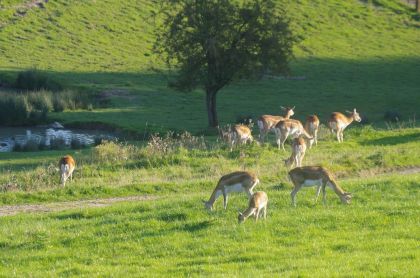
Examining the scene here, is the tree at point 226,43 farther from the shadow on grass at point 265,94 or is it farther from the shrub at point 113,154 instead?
the shrub at point 113,154

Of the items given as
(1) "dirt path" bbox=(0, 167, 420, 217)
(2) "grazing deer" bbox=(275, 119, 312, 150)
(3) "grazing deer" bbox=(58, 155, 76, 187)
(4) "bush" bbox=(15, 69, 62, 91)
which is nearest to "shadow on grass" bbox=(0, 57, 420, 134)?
(4) "bush" bbox=(15, 69, 62, 91)

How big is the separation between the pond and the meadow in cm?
138

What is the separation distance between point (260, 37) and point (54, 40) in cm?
2598

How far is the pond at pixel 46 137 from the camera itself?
37812 mm

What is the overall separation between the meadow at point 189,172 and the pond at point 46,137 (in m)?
1.38

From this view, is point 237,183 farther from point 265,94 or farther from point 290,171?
point 265,94

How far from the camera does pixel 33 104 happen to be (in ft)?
157

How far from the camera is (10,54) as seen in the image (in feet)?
199

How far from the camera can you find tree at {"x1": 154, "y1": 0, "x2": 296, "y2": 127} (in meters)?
42.3

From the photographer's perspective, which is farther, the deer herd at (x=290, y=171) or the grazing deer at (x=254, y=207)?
the deer herd at (x=290, y=171)

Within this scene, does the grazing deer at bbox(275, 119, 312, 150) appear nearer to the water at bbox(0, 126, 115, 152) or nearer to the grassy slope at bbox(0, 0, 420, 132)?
the water at bbox(0, 126, 115, 152)

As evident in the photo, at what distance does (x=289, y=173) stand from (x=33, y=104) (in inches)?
1230

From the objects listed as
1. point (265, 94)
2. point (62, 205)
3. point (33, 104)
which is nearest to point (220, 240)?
point (62, 205)

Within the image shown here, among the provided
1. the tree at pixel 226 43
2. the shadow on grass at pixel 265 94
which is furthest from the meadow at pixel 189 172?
the tree at pixel 226 43
